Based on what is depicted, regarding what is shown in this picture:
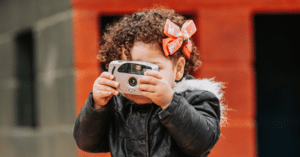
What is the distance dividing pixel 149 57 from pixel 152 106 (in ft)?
0.71

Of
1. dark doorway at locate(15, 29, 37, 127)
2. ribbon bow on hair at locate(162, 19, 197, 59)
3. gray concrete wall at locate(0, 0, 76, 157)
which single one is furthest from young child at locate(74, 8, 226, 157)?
dark doorway at locate(15, 29, 37, 127)

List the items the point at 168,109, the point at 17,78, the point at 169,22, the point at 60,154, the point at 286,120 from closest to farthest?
the point at 168,109 < the point at 169,22 < the point at 60,154 < the point at 286,120 < the point at 17,78

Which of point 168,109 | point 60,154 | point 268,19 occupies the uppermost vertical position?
point 268,19

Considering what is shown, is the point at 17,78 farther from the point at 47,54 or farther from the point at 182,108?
the point at 182,108

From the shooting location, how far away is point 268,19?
13.7 feet

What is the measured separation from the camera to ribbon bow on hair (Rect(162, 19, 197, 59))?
5.03 feet

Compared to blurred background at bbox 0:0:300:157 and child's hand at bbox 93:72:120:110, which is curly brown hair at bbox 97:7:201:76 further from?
blurred background at bbox 0:0:300:157

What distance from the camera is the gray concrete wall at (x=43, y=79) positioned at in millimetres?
3828

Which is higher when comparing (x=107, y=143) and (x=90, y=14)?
(x=90, y=14)

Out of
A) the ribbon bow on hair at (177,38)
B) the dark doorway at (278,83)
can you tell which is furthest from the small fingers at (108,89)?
the dark doorway at (278,83)

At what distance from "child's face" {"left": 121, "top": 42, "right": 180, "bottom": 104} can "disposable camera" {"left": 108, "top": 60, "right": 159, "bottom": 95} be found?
0.09 m

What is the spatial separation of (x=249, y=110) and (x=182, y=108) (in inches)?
101

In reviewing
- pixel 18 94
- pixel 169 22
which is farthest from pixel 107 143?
pixel 18 94

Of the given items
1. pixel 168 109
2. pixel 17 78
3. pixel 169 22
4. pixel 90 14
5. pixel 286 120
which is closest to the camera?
pixel 168 109
